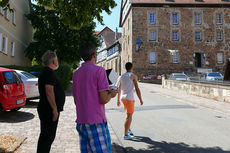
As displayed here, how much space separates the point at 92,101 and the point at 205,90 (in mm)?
13839

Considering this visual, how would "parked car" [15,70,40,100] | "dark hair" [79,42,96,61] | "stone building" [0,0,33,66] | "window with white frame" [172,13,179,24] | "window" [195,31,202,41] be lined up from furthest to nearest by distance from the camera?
"window" [195,31,202,41], "window with white frame" [172,13,179,24], "stone building" [0,0,33,66], "parked car" [15,70,40,100], "dark hair" [79,42,96,61]

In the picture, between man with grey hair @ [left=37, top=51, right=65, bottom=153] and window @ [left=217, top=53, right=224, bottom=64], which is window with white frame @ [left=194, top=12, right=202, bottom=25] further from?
man with grey hair @ [left=37, top=51, right=65, bottom=153]

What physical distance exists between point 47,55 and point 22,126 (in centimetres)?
378

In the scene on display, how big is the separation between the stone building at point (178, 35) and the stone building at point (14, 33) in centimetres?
1628

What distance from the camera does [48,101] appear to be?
3.28 meters

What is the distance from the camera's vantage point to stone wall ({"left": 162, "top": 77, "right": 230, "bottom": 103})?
40.7 ft

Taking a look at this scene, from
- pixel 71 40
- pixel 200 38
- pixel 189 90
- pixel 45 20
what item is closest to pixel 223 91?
pixel 189 90

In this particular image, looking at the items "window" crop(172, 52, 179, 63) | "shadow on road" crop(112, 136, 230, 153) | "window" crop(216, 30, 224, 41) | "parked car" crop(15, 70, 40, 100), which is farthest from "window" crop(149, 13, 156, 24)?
"shadow on road" crop(112, 136, 230, 153)

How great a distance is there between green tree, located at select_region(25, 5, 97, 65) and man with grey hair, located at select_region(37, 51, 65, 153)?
70.2ft

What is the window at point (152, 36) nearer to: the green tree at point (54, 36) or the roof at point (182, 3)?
the roof at point (182, 3)

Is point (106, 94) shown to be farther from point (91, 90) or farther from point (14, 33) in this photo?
point (14, 33)

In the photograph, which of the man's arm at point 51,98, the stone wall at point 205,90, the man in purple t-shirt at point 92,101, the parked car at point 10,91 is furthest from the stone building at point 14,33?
the man in purple t-shirt at point 92,101

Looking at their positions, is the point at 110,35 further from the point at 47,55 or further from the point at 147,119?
the point at 47,55

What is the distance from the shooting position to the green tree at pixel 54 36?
79.6ft
